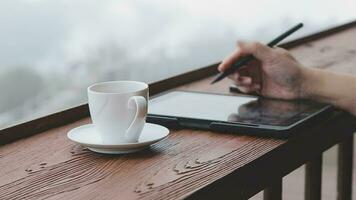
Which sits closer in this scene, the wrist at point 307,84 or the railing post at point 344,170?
the wrist at point 307,84

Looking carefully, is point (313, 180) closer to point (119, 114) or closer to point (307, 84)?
point (307, 84)

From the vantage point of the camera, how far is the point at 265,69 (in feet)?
4.48

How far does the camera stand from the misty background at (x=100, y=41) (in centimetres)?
124

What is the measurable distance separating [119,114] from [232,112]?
320 millimetres

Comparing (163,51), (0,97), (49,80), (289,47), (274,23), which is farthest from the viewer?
(274,23)

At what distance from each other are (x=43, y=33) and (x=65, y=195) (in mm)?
519

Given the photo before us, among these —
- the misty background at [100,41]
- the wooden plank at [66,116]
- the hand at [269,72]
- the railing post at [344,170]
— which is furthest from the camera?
the railing post at [344,170]

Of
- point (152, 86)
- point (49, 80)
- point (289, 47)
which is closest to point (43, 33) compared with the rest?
point (49, 80)

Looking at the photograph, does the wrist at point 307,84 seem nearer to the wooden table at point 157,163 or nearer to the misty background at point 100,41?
the wooden table at point 157,163

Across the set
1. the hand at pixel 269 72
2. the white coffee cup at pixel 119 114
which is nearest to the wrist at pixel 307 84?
the hand at pixel 269 72

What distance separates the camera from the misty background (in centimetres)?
124

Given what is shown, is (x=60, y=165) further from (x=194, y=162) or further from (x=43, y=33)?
(x=43, y=33)

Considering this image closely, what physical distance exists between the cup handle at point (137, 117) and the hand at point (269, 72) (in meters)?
0.39

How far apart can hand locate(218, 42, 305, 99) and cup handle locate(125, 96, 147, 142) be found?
0.39 meters
